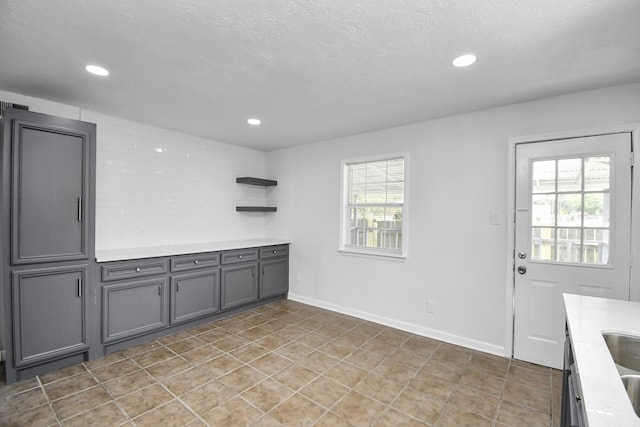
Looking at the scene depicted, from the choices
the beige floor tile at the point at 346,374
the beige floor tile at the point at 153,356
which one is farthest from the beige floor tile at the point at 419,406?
the beige floor tile at the point at 153,356

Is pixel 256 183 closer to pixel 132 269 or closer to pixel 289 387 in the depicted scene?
pixel 132 269

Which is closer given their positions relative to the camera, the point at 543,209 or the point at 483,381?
the point at 483,381

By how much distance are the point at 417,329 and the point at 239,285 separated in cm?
233

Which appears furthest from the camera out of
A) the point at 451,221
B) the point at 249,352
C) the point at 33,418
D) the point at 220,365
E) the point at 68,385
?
the point at 451,221

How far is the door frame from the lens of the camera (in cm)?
237

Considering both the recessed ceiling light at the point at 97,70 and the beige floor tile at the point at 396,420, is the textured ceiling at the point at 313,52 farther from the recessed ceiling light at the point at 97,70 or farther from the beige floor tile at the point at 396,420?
the beige floor tile at the point at 396,420

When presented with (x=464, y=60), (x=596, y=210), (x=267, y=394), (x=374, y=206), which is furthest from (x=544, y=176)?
(x=267, y=394)

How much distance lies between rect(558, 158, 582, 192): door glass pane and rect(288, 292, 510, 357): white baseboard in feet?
5.37

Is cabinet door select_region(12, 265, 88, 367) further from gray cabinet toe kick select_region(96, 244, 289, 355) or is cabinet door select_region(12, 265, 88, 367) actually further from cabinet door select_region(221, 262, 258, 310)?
cabinet door select_region(221, 262, 258, 310)

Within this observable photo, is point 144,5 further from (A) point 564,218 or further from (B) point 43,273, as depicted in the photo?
(A) point 564,218

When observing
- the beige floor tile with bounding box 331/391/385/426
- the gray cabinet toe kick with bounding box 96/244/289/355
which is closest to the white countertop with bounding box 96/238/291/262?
the gray cabinet toe kick with bounding box 96/244/289/355

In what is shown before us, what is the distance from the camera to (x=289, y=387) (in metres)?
2.39

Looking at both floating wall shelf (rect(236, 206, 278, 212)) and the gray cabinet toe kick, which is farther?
floating wall shelf (rect(236, 206, 278, 212))

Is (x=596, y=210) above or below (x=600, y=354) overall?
above
